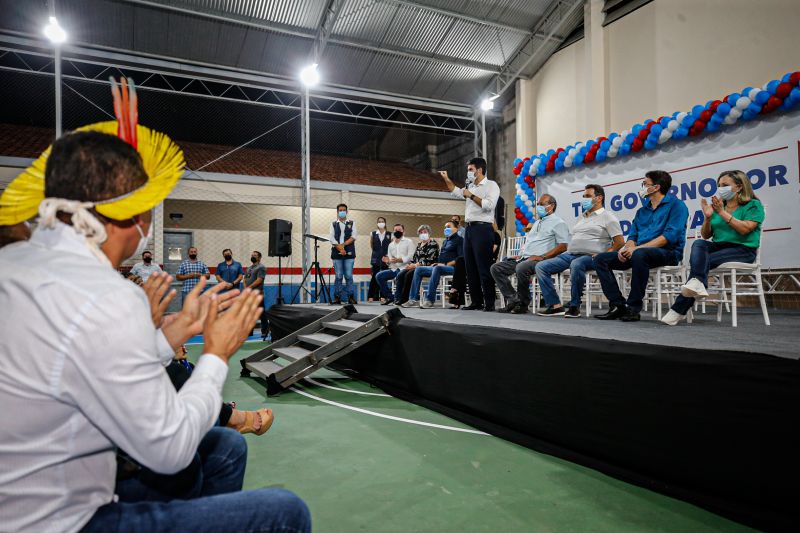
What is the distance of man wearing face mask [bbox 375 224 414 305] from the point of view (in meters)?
6.66

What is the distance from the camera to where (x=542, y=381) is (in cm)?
233

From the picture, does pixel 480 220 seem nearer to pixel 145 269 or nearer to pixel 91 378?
pixel 91 378

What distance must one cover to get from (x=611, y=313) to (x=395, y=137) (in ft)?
41.4

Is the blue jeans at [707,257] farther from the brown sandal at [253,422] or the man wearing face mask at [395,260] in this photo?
the man wearing face mask at [395,260]

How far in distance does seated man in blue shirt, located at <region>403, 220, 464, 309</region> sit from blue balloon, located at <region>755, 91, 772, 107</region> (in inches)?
130

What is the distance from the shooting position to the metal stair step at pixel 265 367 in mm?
3747

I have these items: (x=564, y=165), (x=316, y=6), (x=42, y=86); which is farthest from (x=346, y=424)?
(x=42, y=86)

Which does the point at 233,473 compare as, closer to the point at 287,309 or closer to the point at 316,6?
the point at 287,309

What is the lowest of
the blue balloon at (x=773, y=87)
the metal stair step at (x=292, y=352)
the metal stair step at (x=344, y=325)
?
the metal stair step at (x=292, y=352)

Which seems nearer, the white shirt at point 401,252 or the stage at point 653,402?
the stage at point 653,402

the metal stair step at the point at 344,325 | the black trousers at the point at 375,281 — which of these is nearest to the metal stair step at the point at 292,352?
the metal stair step at the point at 344,325

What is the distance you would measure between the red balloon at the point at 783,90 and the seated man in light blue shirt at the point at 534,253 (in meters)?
2.50

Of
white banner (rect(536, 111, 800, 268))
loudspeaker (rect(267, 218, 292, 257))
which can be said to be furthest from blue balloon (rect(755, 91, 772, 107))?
loudspeaker (rect(267, 218, 292, 257))

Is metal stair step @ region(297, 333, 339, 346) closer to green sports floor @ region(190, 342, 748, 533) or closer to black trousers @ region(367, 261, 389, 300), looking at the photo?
green sports floor @ region(190, 342, 748, 533)
